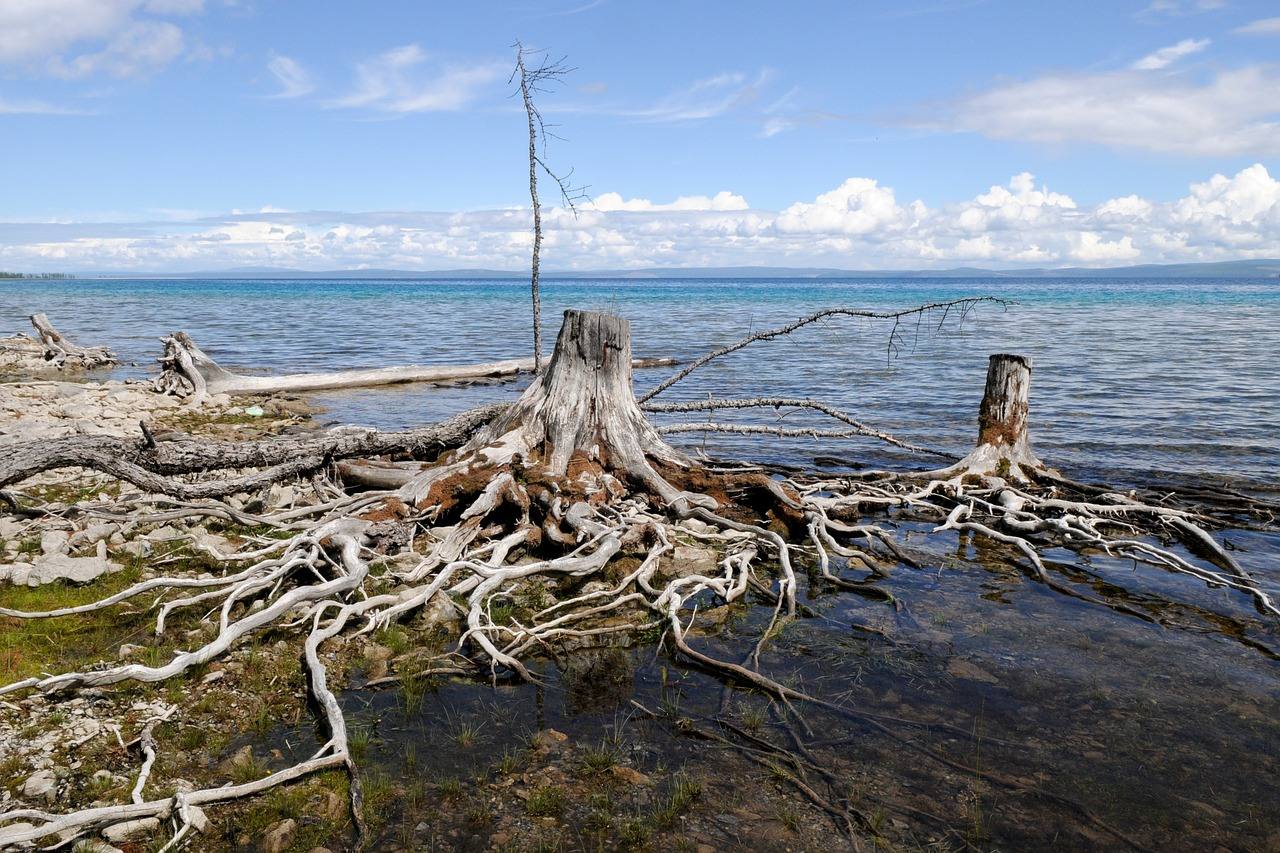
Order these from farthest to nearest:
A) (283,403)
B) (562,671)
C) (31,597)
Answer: (283,403) → (31,597) → (562,671)

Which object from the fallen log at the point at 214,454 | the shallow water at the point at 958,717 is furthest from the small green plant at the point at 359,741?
the fallen log at the point at 214,454

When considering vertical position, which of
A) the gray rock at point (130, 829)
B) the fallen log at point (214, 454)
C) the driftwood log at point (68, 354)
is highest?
the fallen log at point (214, 454)

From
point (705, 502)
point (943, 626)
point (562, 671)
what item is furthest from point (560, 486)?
point (943, 626)

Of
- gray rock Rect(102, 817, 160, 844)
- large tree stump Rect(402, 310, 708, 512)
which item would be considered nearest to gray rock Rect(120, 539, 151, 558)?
large tree stump Rect(402, 310, 708, 512)

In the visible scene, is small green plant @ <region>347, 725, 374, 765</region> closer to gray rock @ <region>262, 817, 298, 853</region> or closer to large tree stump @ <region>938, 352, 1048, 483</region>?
gray rock @ <region>262, 817, 298, 853</region>

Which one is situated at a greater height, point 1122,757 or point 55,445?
point 55,445

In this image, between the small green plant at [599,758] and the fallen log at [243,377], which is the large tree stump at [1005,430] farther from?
the fallen log at [243,377]

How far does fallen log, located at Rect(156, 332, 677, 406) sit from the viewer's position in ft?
56.4

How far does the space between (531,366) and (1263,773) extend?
20.0m

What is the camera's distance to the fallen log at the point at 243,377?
56.4ft

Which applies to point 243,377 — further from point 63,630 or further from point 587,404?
point 63,630

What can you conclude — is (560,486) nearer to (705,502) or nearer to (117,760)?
(705,502)

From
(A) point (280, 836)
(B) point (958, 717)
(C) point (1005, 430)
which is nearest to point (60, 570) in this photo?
(A) point (280, 836)

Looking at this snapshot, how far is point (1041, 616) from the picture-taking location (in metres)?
6.50
